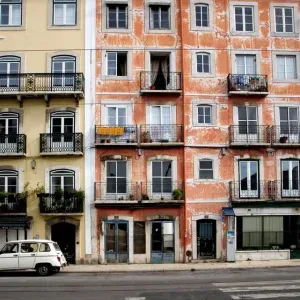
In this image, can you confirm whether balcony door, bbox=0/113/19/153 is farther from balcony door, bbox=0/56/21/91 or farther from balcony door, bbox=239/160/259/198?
balcony door, bbox=239/160/259/198

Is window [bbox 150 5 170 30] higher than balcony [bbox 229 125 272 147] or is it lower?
higher

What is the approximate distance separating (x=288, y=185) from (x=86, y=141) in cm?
1170

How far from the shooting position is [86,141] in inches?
1148

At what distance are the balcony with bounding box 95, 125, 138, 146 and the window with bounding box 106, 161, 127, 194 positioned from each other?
1156mm

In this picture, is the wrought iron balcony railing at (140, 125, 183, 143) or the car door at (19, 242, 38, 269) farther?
the wrought iron balcony railing at (140, 125, 183, 143)

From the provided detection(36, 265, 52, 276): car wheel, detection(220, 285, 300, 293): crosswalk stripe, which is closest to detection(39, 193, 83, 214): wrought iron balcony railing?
detection(36, 265, 52, 276): car wheel

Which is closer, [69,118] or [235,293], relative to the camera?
[235,293]

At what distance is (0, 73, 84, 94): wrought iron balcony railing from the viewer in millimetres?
28781

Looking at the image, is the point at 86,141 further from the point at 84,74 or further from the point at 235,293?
the point at 235,293

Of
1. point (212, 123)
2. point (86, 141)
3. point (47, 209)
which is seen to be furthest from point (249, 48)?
point (47, 209)

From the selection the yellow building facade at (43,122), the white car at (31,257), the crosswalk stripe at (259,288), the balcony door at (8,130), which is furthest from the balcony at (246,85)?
the crosswalk stripe at (259,288)

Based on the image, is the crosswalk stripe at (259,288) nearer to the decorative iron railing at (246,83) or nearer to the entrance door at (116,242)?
the entrance door at (116,242)

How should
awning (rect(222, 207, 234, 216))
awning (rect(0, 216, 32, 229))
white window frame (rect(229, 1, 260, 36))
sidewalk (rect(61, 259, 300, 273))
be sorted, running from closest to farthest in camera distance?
sidewalk (rect(61, 259, 300, 273)), awning (rect(0, 216, 32, 229)), awning (rect(222, 207, 234, 216)), white window frame (rect(229, 1, 260, 36))

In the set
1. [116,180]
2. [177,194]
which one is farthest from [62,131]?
[177,194]
